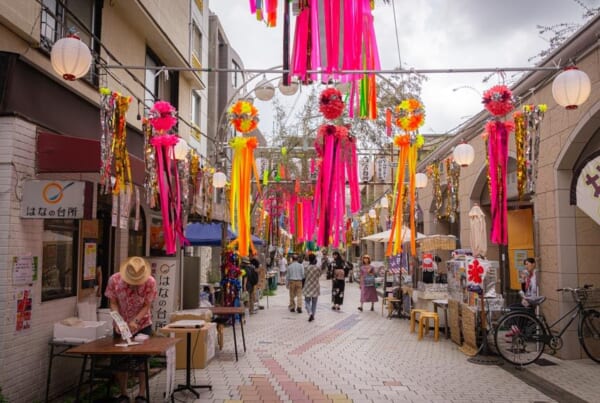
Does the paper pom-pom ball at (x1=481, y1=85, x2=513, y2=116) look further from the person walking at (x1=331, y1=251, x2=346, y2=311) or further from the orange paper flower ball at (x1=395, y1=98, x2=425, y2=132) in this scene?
the person walking at (x1=331, y1=251, x2=346, y2=311)

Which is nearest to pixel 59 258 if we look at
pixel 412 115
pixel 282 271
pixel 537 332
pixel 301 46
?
pixel 301 46

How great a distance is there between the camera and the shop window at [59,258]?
22.8 ft

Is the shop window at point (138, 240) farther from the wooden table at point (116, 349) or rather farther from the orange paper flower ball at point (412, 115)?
the orange paper flower ball at point (412, 115)

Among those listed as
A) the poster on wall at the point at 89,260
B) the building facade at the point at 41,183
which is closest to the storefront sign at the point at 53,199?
the building facade at the point at 41,183

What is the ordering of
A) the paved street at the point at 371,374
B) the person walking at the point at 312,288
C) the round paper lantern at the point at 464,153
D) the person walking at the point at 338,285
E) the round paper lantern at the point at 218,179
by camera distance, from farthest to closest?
the person walking at the point at 338,285, the person walking at the point at 312,288, the round paper lantern at the point at 218,179, the round paper lantern at the point at 464,153, the paved street at the point at 371,374

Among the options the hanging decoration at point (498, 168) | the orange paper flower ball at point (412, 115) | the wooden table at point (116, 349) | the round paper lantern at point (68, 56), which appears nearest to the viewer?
the wooden table at point (116, 349)

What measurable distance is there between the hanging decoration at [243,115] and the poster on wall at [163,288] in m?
2.81

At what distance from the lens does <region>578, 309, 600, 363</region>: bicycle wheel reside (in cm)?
905

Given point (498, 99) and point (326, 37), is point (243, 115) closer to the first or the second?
point (326, 37)

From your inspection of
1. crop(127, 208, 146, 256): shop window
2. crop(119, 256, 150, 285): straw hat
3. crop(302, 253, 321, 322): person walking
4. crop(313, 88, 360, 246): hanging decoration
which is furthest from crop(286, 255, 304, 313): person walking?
crop(119, 256, 150, 285): straw hat

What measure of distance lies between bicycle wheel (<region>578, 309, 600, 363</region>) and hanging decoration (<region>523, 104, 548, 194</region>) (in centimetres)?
251

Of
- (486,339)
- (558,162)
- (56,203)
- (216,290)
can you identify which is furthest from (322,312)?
(56,203)

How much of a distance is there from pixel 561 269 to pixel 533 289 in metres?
0.84

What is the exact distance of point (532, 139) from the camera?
8.66 metres
